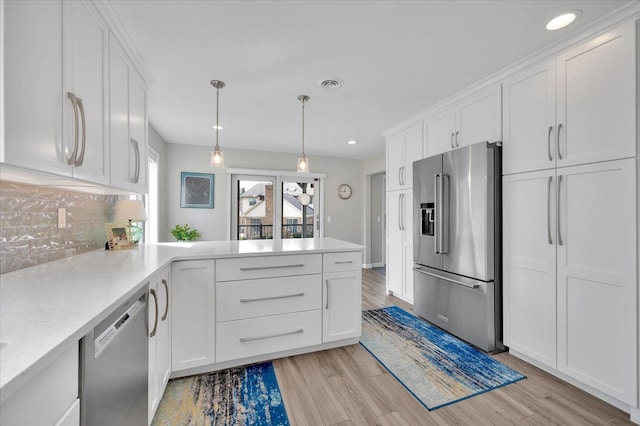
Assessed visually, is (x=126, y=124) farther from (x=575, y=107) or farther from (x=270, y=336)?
(x=575, y=107)

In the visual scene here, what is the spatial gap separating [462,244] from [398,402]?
1459mm

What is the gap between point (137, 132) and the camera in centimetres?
205

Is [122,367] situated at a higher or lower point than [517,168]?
lower

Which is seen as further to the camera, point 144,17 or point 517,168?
point 517,168

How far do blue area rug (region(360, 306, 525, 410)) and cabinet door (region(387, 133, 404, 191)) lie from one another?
5.85 feet

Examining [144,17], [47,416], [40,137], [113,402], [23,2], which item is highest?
[144,17]

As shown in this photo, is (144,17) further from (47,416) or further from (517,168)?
(517,168)

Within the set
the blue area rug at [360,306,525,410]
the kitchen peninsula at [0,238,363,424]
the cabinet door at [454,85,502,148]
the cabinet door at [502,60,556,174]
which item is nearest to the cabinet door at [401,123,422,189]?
the cabinet door at [454,85,502,148]

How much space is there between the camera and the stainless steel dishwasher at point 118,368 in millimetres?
819

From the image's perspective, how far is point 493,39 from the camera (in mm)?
1876

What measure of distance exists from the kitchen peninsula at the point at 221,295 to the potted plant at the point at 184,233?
220 cm

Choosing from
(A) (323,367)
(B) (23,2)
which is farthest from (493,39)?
(A) (323,367)

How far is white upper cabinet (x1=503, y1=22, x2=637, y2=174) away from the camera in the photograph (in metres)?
1.61

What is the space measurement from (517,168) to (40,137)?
2908 millimetres
